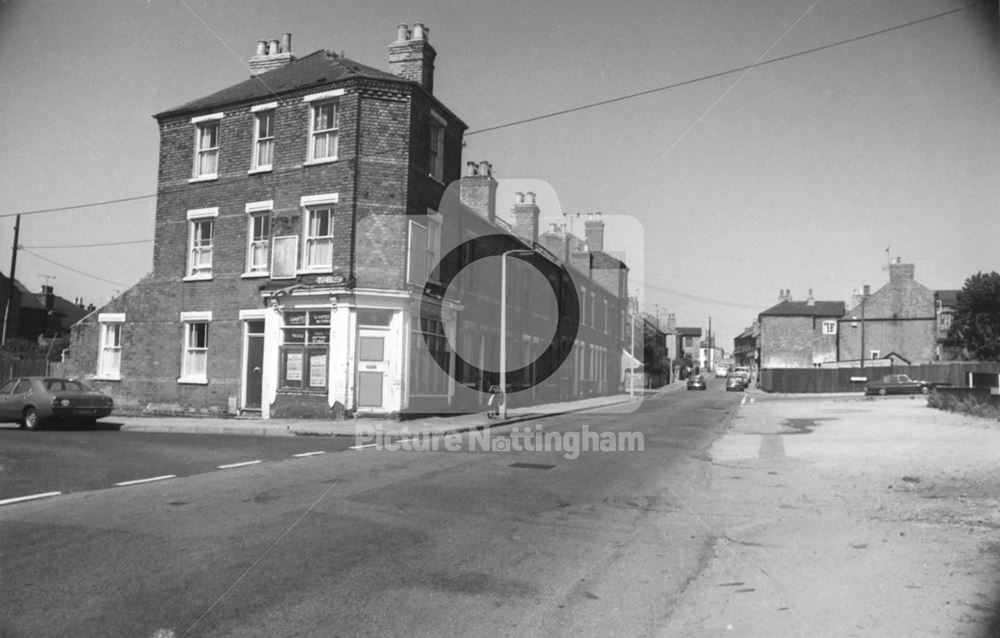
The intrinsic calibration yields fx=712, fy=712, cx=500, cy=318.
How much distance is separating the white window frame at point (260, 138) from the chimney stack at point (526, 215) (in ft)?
62.2

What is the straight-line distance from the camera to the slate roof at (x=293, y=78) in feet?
74.9

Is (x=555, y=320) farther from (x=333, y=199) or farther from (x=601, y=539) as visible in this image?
(x=601, y=539)

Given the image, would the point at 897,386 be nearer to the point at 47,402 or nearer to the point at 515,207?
the point at 515,207

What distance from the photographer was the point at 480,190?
106 feet

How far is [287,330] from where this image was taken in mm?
22547

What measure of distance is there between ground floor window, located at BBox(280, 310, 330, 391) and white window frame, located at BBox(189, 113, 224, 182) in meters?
6.49

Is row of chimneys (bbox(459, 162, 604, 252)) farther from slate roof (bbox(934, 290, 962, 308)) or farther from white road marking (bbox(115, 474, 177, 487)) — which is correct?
slate roof (bbox(934, 290, 962, 308))

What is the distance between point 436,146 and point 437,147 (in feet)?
0.20

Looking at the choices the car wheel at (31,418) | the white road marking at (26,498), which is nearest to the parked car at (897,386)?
the car wheel at (31,418)

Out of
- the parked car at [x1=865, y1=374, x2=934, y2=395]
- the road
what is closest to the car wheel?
the road

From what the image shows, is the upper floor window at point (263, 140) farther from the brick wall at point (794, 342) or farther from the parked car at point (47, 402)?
the brick wall at point (794, 342)

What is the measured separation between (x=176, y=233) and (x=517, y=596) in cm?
2364

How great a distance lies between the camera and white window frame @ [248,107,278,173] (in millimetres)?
23812

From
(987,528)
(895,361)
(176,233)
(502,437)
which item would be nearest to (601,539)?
(987,528)
